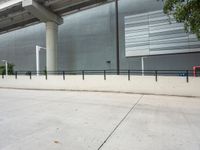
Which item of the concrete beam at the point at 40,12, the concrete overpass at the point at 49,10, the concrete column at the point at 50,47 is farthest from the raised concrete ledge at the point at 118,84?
the concrete beam at the point at 40,12

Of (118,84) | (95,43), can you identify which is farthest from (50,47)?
(118,84)

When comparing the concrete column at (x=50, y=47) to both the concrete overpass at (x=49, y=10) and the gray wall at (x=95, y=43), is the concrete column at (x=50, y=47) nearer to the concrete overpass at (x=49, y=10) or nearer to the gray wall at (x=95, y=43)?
the concrete overpass at (x=49, y=10)

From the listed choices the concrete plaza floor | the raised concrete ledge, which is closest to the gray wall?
the raised concrete ledge

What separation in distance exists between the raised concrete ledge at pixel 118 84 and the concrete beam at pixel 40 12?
6093 millimetres

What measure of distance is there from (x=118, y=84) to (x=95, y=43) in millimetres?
7494

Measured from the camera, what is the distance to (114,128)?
436 centimetres

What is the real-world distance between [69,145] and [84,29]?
1643 centimetres

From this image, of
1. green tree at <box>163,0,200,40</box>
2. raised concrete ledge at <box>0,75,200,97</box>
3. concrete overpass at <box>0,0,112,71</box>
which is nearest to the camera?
green tree at <box>163,0,200,40</box>

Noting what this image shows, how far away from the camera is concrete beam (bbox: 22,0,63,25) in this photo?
15.4m

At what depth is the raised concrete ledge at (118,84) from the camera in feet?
33.5

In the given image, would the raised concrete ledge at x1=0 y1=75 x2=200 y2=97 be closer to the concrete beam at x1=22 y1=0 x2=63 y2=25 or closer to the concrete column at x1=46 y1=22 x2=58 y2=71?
the concrete column at x1=46 y1=22 x2=58 y2=71

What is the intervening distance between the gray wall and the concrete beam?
7.05 ft

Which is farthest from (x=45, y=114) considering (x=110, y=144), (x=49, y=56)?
(x=49, y=56)

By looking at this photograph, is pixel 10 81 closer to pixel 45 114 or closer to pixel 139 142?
pixel 45 114
